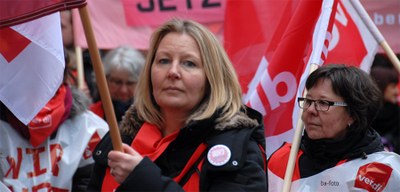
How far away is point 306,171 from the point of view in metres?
Answer: 3.74

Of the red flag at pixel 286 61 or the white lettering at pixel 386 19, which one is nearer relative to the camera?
Answer: the red flag at pixel 286 61

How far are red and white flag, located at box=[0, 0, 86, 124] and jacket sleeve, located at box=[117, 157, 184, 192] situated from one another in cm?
72

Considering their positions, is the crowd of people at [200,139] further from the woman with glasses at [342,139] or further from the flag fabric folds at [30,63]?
the flag fabric folds at [30,63]

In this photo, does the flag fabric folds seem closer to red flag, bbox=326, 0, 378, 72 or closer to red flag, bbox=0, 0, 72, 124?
red flag, bbox=0, 0, 72, 124

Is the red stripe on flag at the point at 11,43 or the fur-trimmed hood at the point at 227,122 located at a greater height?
the red stripe on flag at the point at 11,43

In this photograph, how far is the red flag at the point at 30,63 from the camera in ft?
10.7

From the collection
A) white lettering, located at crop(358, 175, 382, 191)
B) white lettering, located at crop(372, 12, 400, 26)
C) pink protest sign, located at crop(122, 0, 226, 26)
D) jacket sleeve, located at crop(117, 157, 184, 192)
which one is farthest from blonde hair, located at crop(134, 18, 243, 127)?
pink protest sign, located at crop(122, 0, 226, 26)

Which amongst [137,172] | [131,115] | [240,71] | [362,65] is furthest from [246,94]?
[137,172]

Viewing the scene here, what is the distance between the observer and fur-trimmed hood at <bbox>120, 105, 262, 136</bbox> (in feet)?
10.3

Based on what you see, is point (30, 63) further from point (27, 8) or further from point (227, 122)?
point (227, 122)

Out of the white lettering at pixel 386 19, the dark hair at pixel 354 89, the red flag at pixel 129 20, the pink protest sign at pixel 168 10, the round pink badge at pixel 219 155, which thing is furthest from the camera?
the red flag at pixel 129 20

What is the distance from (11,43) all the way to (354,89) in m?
1.53

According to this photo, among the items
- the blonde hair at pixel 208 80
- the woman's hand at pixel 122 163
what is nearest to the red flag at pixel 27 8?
the woman's hand at pixel 122 163

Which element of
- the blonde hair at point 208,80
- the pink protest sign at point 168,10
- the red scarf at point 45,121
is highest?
the blonde hair at point 208,80
